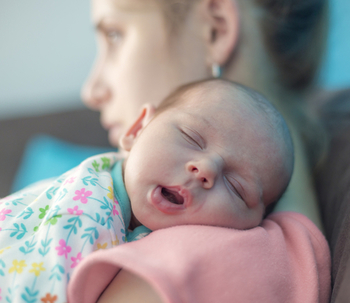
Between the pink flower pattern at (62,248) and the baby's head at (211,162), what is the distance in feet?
0.51

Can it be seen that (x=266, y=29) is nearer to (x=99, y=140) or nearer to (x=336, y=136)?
(x=336, y=136)

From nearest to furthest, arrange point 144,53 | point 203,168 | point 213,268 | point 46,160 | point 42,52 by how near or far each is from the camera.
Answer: point 213,268 → point 203,168 → point 144,53 → point 46,160 → point 42,52

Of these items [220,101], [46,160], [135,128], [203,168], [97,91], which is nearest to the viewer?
[203,168]

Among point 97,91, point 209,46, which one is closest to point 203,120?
point 209,46

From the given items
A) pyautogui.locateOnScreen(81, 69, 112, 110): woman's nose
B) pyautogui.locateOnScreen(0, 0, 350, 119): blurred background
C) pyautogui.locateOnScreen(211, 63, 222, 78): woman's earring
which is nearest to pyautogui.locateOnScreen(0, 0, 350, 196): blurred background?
pyautogui.locateOnScreen(0, 0, 350, 119): blurred background

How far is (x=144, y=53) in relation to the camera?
1205 mm

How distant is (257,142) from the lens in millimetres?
736

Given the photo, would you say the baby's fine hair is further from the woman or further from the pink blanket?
the woman

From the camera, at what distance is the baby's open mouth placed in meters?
0.70

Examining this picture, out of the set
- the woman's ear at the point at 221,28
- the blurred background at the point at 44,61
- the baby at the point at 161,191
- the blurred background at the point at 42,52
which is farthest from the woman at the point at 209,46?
the blurred background at the point at 42,52

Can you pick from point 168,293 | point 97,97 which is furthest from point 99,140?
point 168,293

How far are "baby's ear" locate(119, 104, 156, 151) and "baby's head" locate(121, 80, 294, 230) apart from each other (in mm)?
77

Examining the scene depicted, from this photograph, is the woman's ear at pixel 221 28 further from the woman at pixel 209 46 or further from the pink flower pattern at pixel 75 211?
the pink flower pattern at pixel 75 211

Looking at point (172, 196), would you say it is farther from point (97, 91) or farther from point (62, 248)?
point (97, 91)
